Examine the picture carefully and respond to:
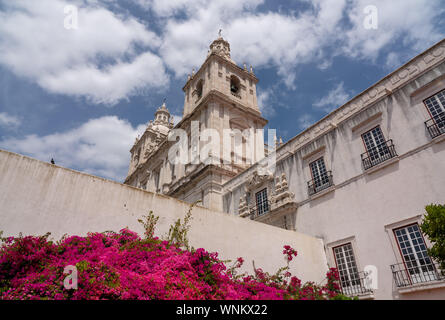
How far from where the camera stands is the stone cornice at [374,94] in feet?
34.2

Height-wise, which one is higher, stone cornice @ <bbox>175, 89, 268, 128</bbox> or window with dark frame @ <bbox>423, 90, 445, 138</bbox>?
stone cornice @ <bbox>175, 89, 268, 128</bbox>

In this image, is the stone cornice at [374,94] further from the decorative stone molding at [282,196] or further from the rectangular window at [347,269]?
the rectangular window at [347,269]

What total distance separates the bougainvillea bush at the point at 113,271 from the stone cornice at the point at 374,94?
8520 millimetres

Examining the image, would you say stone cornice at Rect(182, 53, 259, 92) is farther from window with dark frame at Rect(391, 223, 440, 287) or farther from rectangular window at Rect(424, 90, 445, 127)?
window with dark frame at Rect(391, 223, 440, 287)

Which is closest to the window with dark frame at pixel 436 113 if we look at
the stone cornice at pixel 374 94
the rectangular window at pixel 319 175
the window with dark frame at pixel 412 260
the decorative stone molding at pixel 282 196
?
the stone cornice at pixel 374 94

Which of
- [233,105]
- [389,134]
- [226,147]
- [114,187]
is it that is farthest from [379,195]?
[233,105]

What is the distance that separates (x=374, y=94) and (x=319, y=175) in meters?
4.33

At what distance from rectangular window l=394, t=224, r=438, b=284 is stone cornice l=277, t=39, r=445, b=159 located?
217 inches

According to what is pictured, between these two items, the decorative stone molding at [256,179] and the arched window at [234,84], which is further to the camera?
the arched window at [234,84]

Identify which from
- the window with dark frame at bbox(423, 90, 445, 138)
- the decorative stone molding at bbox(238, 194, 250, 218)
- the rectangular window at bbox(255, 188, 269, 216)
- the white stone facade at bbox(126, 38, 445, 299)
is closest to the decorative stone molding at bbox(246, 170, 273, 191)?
the white stone facade at bbox(126, 38, 445, 299)

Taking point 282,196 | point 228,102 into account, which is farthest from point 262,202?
point 228,102

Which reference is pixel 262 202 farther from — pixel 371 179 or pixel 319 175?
pixel 371 179

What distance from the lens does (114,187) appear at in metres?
8.59

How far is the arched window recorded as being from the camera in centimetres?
3055
